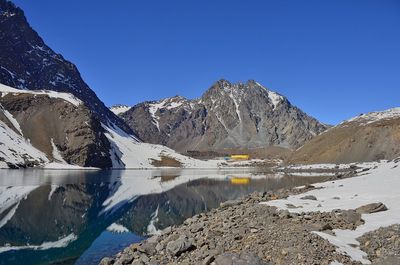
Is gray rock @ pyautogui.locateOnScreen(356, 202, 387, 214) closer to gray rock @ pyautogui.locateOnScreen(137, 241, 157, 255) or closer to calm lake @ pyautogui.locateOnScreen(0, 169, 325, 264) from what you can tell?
gray rock @ pyautogui.locateOnScreen(137, 241, 157, 255)

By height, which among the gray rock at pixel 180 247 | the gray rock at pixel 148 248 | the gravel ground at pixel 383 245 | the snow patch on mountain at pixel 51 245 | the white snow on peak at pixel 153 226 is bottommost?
the snow patch on mountain at pixel 51 245

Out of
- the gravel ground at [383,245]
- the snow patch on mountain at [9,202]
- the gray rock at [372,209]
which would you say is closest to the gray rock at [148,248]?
the gravel ground at [383,245]

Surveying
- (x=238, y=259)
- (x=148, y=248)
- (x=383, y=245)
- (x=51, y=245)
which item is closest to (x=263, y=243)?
(x=238, y=259)

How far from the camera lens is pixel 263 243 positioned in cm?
2127

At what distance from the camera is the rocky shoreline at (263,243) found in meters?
18.9

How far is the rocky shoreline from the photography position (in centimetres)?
1892

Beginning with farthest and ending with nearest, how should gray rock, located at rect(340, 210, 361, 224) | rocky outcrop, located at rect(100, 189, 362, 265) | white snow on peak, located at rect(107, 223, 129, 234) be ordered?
white snow on peak, located at rect(107, 223, 129, 234)
gray rock, located at rect(340, 210, 361, 224)
rocky outcrop, located at rect(100, 189, 362, 265)

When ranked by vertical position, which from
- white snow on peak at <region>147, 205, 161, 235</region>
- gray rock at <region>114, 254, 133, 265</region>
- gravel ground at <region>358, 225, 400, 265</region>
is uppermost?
gravel ground at <region>358, 225, 400, 265</region>

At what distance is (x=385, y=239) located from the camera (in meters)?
20.2

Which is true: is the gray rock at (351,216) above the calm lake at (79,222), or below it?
above

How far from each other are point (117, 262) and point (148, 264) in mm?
2750

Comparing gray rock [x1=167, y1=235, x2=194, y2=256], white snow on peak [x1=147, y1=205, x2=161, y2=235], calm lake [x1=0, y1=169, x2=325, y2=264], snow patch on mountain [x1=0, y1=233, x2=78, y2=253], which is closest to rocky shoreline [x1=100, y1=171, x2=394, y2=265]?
gray rock [x1=167, y1=235, x2=194, y2=256]

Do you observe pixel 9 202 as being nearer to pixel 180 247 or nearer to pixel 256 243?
pixel 180 247

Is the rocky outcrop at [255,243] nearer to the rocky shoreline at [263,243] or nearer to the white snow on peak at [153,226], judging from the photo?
the rocky shoreline at [263,243]
